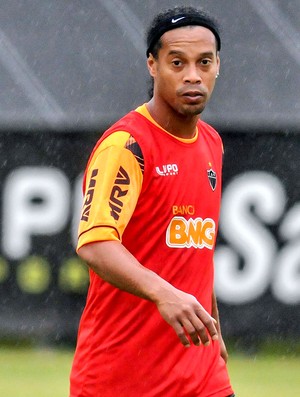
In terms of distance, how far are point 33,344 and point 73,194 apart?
48.7 inches

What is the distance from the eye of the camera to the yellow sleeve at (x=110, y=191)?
15.4 feet

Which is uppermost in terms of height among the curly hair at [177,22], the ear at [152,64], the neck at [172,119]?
the curly hair at [177,22]

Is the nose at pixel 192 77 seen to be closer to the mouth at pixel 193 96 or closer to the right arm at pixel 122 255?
the mouth at pixel 193 96

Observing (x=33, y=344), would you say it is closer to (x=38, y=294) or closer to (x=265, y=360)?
(x=38, y=294)

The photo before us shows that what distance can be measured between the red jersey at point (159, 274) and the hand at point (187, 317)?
0.54 m

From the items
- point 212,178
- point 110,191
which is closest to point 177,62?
point 212,178

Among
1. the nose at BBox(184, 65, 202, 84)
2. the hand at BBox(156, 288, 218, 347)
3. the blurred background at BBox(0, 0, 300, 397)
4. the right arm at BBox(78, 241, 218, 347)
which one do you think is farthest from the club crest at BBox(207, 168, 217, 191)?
the blurred background at BBox(0, 0, 300, 397)

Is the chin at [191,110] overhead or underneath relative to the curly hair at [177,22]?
underneath

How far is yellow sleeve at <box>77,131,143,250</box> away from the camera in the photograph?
4.69 m

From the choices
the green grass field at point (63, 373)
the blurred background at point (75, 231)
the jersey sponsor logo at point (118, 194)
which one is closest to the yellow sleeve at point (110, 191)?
the jersey sponsor logo at point (118, 194)

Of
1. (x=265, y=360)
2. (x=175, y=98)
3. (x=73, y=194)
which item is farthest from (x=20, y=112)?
(x=175, y=98)

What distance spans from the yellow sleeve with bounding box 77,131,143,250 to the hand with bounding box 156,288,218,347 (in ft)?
1.19

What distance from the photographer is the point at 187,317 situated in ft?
14.4

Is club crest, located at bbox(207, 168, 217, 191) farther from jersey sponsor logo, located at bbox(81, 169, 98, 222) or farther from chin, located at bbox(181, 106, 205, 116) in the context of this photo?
jersey sponsor logo, located at bbox(81, 169, 98, 222)
